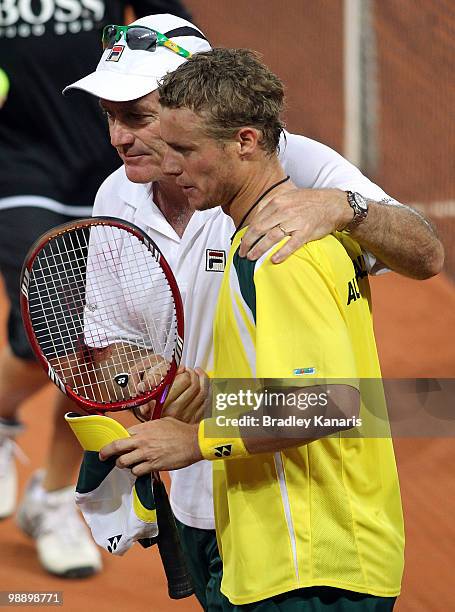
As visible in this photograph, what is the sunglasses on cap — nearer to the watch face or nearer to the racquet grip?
the watch face

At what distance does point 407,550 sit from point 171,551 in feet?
6.19

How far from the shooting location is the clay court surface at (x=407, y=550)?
395cm

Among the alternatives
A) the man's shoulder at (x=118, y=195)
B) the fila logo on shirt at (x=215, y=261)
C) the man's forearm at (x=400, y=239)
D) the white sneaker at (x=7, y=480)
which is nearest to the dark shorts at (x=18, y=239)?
the white sneaker at (x=7, y=480)

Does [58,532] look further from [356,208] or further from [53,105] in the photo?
[356,208]

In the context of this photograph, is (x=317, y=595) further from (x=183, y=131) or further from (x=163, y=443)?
(x=183, y=131)

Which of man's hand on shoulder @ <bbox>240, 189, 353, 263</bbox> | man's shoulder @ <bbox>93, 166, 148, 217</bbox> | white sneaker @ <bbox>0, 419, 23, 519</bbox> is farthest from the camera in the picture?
white sneaker @ <bbox>0, 419, 23, 519</bbox>

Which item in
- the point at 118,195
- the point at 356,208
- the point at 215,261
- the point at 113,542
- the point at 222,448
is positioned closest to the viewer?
the point at 222,448

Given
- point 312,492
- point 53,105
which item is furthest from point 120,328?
point 53,105

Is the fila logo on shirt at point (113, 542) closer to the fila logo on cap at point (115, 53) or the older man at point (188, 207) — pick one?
the older man at point (188, 207)

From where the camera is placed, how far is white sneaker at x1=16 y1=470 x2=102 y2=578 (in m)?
4.13

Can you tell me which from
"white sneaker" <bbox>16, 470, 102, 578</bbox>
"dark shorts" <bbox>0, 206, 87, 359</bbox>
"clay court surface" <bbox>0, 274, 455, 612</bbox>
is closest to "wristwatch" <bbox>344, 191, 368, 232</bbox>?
"clay court surface" <bbox>0, 274, 455, 612</bbox>

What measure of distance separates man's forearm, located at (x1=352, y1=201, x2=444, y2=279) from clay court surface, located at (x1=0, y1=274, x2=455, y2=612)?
1.67 metres

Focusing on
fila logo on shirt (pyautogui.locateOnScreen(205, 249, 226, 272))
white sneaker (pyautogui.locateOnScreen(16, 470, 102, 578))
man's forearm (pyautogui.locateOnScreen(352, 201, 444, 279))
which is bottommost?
white sneaker (pyautogui.locateOnScreen(16, 470, 102, 578))

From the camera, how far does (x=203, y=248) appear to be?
104 inches
